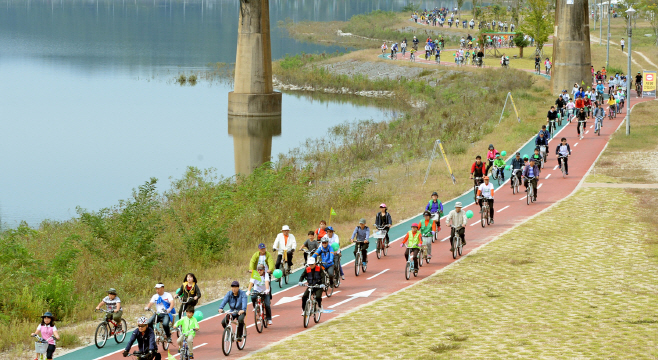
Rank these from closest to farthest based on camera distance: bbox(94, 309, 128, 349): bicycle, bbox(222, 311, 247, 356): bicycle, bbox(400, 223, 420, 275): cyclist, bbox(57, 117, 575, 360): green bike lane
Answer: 1. bbox(222, 311, 247, 356): bicycle
2. bbox(57, 117, 575, 360): green bike lane
3. bbox(94, 309, 128, 349): bicycle
4. bbox(400, 223, 420, 275): cyclist

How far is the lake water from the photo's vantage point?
42875mm

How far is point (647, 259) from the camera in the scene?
1020 inches

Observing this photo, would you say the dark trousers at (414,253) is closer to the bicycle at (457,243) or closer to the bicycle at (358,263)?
the bicycle at (358,263)

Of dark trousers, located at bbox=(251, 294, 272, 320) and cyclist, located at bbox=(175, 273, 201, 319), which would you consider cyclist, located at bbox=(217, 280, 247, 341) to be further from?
dark trousers, located at bbox=(251, 294, 272, 320)

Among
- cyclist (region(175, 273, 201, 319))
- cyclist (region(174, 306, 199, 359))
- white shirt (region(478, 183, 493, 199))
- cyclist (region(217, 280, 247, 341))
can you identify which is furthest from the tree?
cyclist (region(174, 306, 199, 359))

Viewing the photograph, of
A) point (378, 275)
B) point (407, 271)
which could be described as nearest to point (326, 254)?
point (407, 271)

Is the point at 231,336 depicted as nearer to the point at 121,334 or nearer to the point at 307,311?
the point at 307,311

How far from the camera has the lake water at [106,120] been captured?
42.9m

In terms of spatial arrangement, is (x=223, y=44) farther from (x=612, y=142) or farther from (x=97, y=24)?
(x=612, y=142)

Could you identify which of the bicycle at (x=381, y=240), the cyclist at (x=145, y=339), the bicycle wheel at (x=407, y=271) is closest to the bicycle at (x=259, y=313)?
the cyclist at (x=145, y=339)

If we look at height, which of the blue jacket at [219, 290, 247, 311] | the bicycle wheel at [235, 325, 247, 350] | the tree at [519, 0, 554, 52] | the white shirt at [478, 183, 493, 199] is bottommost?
the bicycle wheel at [235, 325, 247, 350]

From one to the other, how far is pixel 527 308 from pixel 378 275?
4.85 meters

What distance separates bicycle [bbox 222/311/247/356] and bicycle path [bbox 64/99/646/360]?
0.20 meters

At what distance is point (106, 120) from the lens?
60906 millimetres
